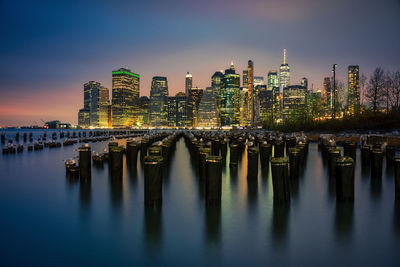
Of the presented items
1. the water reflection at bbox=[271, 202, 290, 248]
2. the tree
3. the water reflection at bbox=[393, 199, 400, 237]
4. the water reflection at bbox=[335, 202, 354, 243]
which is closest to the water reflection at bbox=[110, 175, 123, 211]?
the water reflection at bbox=[271, 202, 290, 248]

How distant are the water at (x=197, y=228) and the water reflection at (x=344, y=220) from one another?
0.08ft

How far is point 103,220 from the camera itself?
7.41 metres

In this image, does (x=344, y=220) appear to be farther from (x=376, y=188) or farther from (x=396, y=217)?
(x=376, y=188)

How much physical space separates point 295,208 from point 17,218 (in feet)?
24.6

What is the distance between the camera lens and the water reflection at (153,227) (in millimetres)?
5741

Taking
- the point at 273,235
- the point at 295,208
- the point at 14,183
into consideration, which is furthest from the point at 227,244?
the point at 14,183

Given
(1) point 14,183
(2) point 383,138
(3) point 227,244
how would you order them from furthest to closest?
(2) point 383,138 < (1) point 14,183 < (3) point 227,244

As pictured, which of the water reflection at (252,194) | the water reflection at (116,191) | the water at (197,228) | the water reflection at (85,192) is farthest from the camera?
the water reflection at (85,192)

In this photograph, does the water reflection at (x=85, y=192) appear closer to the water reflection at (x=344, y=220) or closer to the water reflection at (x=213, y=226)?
the water reflection at (x=213, y=226)

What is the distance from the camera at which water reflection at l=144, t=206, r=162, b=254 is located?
226 inches

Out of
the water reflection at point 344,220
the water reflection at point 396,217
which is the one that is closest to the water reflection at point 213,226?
the water reflection at point 344,220

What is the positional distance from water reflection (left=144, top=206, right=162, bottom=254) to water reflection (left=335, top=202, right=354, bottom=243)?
3.68 metres

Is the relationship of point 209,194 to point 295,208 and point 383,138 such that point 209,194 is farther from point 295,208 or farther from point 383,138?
point 383,138

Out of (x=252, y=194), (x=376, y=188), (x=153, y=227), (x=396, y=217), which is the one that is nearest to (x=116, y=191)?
(x=153, y=227)
